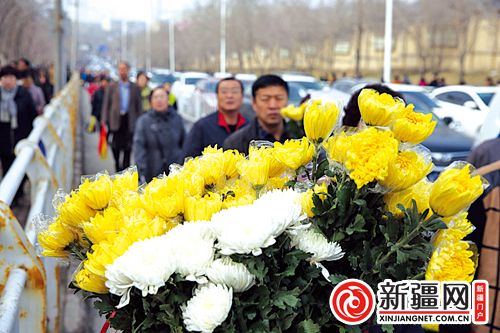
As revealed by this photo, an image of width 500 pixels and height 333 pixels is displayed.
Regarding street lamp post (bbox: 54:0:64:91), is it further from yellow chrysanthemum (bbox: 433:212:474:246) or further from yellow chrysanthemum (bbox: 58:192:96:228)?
yellow chrysanthemum (bbox: 433:212:474:246)

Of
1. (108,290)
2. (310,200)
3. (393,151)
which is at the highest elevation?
(393,151)

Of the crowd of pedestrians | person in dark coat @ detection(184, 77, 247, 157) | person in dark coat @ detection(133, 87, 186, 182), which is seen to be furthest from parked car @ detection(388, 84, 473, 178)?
the crowd of pedestrians

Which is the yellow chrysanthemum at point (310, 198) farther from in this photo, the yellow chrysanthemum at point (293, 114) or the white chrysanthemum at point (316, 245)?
the yellow chrysanthemum at point (293, 114)

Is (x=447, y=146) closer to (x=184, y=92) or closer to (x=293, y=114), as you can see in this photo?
(x=293, y=114)

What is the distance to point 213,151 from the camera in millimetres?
1779

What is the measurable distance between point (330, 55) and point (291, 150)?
174ft

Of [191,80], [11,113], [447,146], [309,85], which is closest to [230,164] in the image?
[447,146]

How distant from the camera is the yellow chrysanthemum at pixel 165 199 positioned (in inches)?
60.1

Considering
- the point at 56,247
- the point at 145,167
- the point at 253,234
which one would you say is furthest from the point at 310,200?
the point at 145,167

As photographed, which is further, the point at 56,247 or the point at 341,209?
the point at 56,247

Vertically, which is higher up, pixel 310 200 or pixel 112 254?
pixel 310 200

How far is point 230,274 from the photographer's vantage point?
1.41m

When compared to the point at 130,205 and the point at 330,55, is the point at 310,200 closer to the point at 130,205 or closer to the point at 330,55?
the point at 130,205

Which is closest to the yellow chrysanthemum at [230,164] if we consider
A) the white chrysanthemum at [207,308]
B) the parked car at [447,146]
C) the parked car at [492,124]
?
the white chrysanthemum at [207,308]
